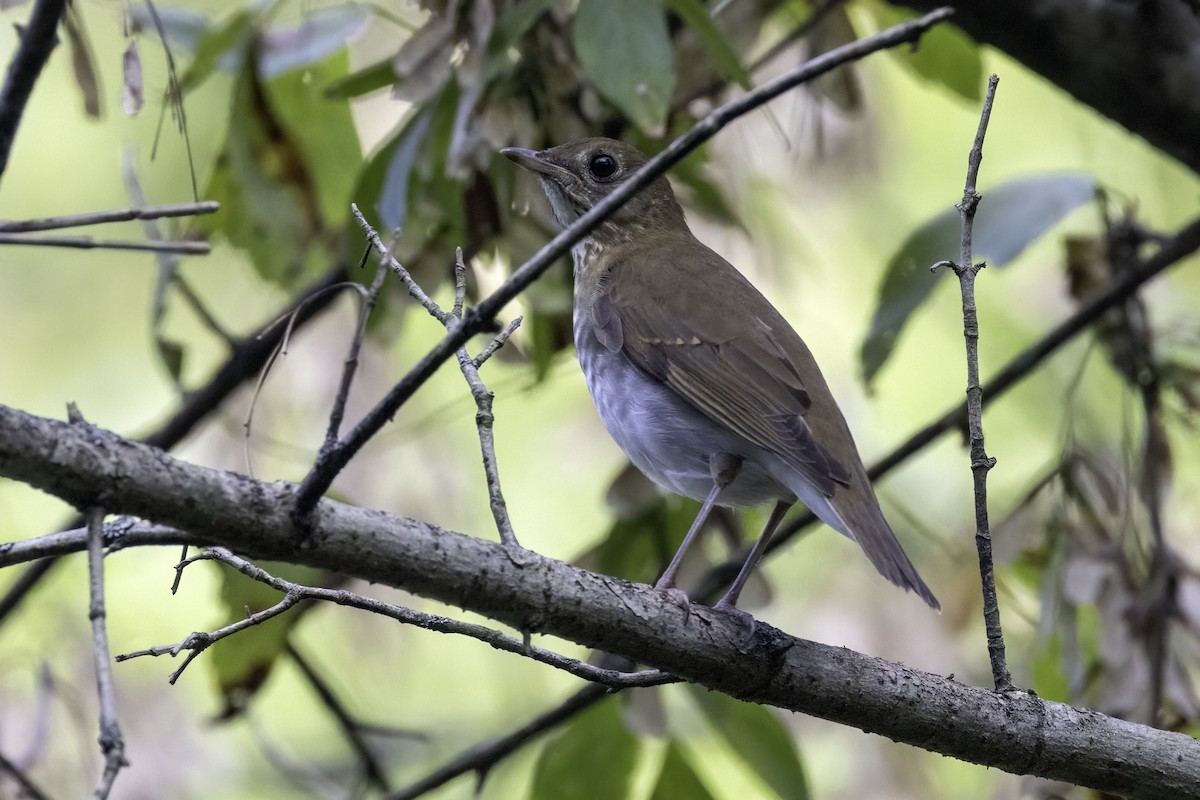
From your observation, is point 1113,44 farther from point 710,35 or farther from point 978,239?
point 710,35

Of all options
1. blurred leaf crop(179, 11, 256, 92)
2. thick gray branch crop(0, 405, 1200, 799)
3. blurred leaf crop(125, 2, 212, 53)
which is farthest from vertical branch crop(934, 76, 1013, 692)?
blurred leaf crop(125, 2, 212, 53)

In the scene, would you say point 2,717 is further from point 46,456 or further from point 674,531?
point 46,456

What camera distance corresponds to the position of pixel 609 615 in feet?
8.32

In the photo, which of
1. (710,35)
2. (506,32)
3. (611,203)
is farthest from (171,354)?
(611,203)

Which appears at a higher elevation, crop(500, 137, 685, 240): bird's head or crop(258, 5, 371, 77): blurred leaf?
crop(258, 5, 371, 77): blurred leaf

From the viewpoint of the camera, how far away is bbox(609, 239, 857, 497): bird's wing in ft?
11.8

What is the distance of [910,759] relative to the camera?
6.83 m

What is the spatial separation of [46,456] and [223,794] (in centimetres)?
524

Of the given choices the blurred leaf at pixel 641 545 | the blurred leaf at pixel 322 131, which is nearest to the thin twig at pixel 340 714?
the blurred leaf at pixel 641 545

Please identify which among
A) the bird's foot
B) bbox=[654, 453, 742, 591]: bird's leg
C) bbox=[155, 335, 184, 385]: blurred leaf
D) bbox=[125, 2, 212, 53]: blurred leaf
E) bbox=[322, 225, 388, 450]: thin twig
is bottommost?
bbox=[322, 225, 388, 450]: thin twig

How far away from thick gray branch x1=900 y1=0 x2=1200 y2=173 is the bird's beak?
1.34 m

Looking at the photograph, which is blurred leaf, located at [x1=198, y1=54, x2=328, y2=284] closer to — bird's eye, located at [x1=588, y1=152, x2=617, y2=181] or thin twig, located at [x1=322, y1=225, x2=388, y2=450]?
bird's eye, located at [x1=588, y1=152, x2=617, y2=181]

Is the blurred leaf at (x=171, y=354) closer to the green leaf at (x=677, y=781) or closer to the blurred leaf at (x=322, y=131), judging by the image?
the blurred leaf at (x=322, y=131)

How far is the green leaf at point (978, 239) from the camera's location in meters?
4.14
